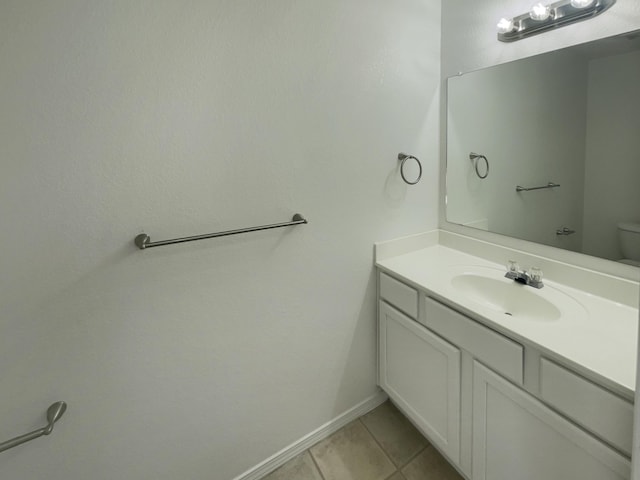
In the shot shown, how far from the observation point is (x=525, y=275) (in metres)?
1.32

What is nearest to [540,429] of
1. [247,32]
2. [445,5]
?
[247,32]

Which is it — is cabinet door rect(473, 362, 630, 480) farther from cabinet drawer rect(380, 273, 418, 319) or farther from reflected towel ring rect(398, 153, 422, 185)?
reflected towel ring rect(398, 153, 422, 185)

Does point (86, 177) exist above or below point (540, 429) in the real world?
above

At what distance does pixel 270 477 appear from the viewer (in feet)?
4.65

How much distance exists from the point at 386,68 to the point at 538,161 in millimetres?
821

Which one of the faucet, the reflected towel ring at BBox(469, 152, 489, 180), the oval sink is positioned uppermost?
the reflected towel ring at BBox(469, 152, 489, 180)

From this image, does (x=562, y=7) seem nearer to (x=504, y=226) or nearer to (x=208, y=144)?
(x=504, y=226)

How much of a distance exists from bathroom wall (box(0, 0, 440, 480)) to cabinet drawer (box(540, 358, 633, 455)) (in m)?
0.85

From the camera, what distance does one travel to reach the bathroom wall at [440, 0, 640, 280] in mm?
1064

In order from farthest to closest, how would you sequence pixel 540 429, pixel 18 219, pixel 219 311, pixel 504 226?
pixel 504 226 → pixel 219 311 → pixel 540 429 → pixel 18 219

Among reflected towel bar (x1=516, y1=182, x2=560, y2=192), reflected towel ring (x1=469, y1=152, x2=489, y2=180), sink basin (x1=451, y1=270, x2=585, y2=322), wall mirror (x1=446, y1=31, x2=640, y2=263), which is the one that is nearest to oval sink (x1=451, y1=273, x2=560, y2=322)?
sink basin (x1=451, y1=270, x2=585, y2=322)

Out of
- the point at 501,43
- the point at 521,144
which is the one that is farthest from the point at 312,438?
the point at 501,43

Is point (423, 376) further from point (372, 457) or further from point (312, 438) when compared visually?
point (312, 438)

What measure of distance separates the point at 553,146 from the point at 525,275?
0.57 metres
